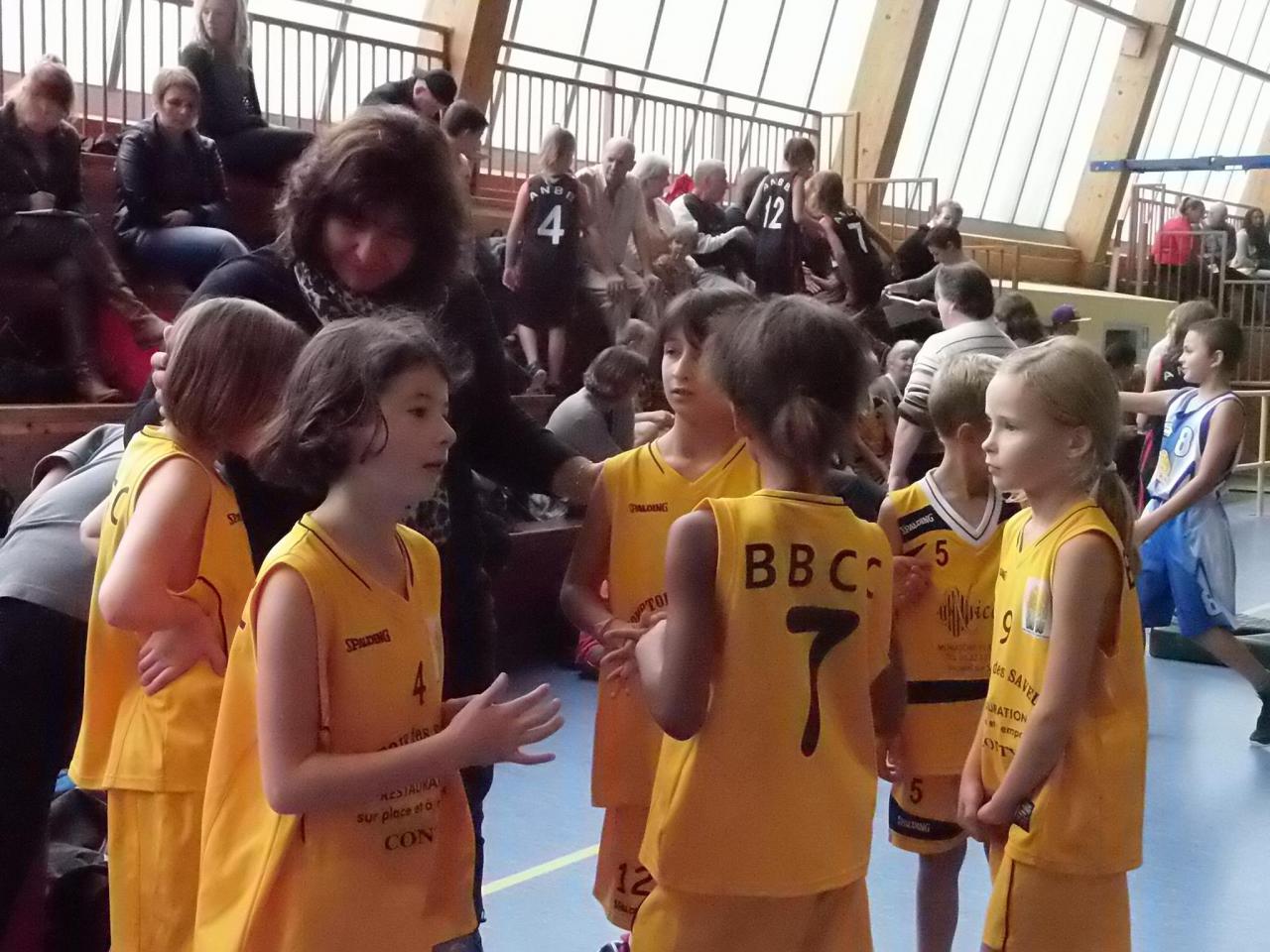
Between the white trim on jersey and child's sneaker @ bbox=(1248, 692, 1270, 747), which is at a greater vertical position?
the white trim on jersey

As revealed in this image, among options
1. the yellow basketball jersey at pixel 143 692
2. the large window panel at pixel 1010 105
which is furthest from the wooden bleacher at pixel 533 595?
the large window panel at pixel 1010 105

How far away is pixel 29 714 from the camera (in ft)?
7.64

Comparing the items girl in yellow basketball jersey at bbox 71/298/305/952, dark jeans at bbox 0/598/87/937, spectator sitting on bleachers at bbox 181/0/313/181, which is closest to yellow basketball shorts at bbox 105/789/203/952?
girl in yellow basketball jersey at bbox 71/298/305/952

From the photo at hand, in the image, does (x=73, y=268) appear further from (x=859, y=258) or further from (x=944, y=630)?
(x=859, y=258)

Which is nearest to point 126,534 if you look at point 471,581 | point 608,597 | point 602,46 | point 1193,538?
point 471,581

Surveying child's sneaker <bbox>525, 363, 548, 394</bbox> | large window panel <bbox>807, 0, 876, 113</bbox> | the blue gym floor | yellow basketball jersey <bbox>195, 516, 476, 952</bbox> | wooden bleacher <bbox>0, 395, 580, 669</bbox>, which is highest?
large window panel <bbox>807, 0, 876, 113</bbox>

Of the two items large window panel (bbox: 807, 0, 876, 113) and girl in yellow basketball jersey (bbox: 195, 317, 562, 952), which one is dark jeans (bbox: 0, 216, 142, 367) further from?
large window panel (bbox: 807, 0, 876, 113)

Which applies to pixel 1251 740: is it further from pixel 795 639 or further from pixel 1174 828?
pixel 795 639

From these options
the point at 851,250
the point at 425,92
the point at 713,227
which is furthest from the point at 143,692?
the point at 851,250

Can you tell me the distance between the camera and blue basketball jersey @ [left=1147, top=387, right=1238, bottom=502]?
5.11 metres

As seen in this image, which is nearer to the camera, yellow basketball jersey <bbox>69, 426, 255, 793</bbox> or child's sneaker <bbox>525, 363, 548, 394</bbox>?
yellow basketball jersey <bbox>69, 426, 255, 793</bbox>

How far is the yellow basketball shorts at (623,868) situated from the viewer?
252cm

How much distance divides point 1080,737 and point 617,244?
21.3 feet

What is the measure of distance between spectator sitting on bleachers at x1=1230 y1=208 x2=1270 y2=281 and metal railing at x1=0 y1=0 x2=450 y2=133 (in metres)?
11.5
